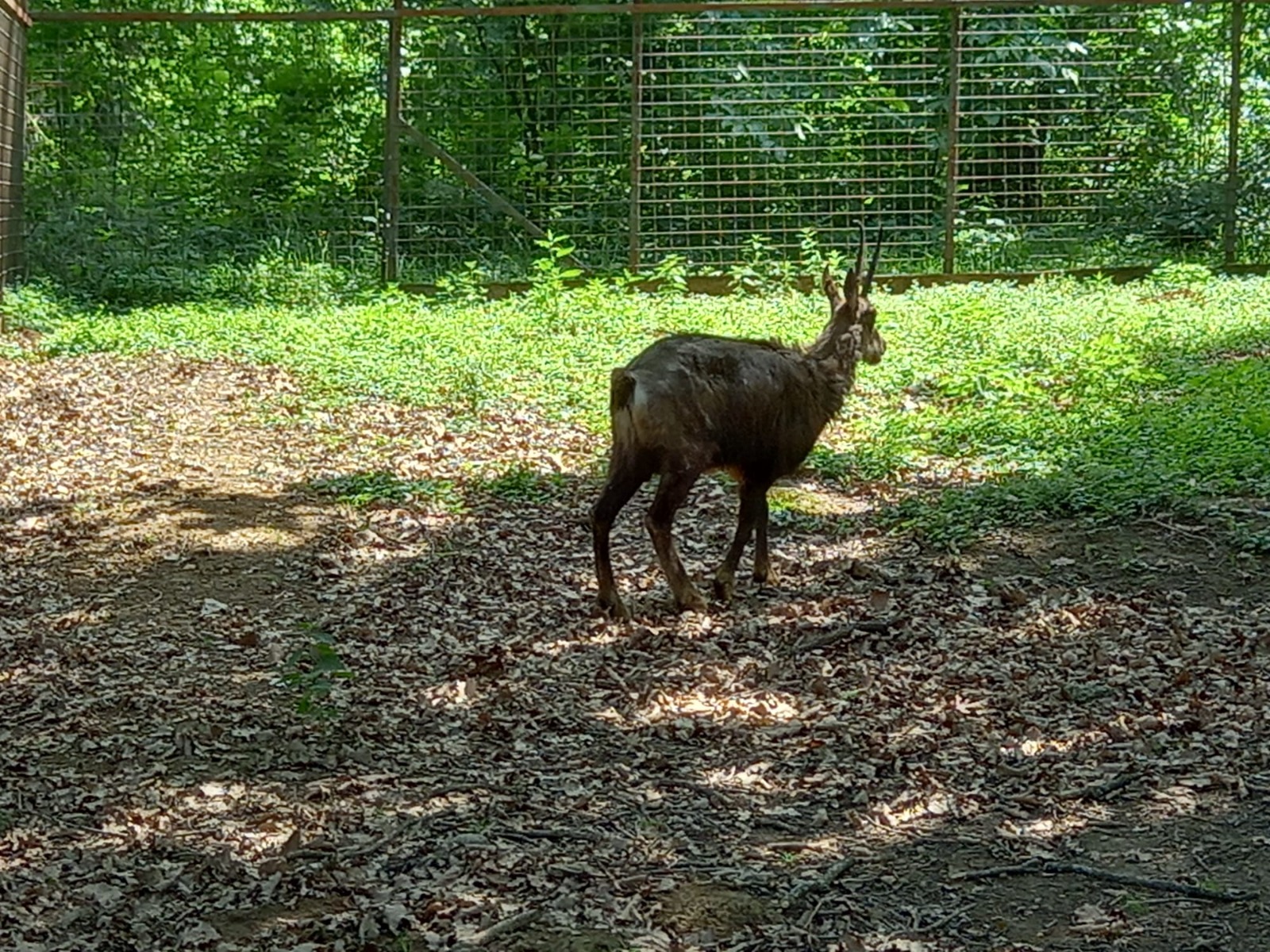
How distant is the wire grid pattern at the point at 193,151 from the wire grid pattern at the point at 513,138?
1.80 ft

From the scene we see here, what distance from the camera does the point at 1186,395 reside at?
10.5 m

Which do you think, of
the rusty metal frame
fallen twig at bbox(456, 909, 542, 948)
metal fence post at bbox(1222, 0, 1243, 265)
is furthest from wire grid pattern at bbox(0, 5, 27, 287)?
fallen twig at bbox(456, 909, 542, 948)

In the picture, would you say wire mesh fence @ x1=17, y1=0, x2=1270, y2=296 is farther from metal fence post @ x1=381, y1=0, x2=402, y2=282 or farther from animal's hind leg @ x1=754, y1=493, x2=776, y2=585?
animal's hind leg @ x1=754, y1=493, x2=776, y2=585

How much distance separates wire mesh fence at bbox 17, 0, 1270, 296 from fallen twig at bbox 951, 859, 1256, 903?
12.3m

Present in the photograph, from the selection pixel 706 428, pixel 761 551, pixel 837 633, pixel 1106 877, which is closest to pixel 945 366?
pixel 761 551

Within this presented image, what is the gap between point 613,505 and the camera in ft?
24.7

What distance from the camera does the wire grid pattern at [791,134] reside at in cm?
1723

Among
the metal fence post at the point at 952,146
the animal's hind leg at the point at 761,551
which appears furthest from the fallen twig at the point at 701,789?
the metal fence post at the point at 952,146

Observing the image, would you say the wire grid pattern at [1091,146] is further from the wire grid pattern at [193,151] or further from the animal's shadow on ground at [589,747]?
the animal's shadow on ground at [589,747]

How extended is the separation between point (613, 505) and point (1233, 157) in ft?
38.7

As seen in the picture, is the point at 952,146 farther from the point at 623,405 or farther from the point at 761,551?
the point at 623,405

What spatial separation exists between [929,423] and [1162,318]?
12.3 ft

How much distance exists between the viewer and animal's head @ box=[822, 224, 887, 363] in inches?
337

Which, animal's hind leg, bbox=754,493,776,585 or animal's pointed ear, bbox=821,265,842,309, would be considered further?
animal's pointed ear, bbox=821,265,842,309
